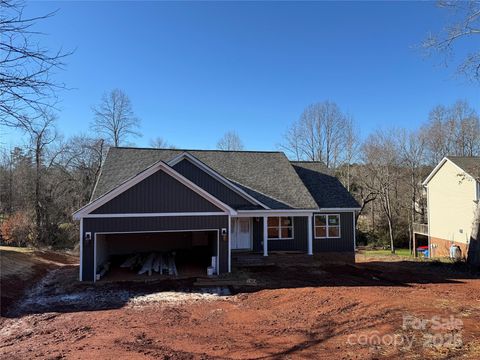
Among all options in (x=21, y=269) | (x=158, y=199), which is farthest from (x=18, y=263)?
(x=158, y=199)

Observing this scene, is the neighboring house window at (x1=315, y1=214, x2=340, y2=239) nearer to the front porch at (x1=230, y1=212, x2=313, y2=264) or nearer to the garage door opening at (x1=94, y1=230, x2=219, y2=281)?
the front porch at (x1=230, y1=212, x2=313, y2=264)

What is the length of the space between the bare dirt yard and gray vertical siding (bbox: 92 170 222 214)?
9.80 feet

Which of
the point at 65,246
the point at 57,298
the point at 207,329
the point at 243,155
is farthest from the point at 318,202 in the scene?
the point at 65,246

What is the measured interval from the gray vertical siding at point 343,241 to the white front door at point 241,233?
3808 millimetres

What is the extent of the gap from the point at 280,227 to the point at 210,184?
15.3ft

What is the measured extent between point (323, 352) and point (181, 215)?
8.86 metres

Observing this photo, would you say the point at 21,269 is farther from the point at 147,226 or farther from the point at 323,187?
the point at 323,187

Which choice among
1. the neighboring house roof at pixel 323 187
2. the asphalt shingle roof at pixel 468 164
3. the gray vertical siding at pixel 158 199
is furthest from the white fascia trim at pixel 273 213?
the asphalt shingle roof at pixel 468 164

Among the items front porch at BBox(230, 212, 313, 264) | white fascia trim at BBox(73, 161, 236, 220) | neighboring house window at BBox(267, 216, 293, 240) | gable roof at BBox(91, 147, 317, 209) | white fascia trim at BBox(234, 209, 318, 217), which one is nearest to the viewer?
white fascia trim at BBox(73, 161, 236, 220)

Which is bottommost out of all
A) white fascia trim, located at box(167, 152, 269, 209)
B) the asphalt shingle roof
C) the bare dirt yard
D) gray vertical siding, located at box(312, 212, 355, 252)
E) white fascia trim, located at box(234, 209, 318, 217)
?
the bare dirt yard

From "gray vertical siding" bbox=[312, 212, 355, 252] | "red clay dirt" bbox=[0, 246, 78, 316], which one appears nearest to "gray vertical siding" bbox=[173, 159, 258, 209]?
"gray vertical siding" bbox=[312, 212, 355, 252]

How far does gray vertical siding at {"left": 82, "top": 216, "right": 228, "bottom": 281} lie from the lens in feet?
44.0

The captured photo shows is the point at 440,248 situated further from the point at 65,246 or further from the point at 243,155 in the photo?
the point at 65,246

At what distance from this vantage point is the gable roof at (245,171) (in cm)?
1792
